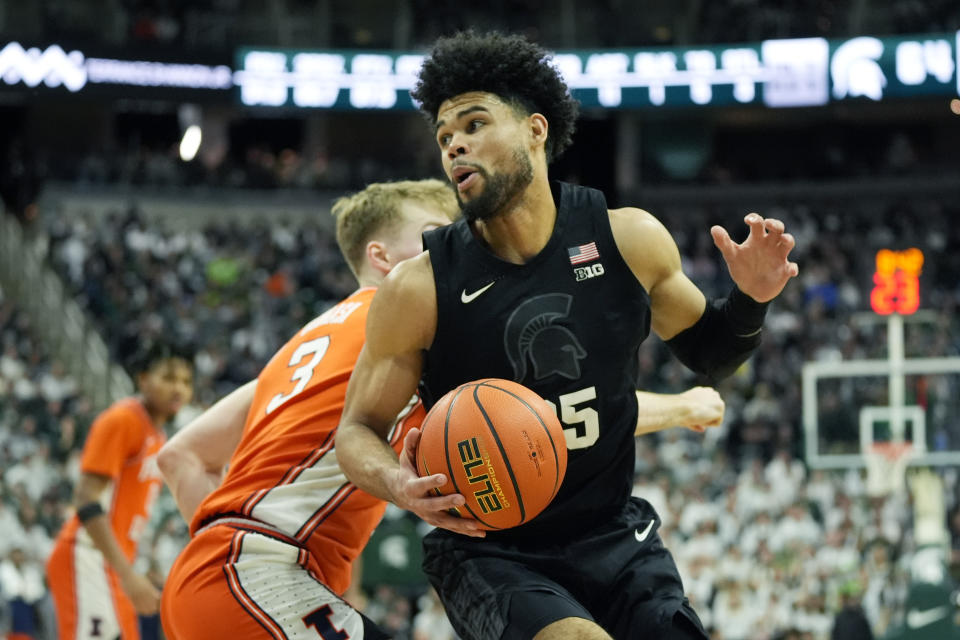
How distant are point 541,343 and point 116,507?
3583 mm

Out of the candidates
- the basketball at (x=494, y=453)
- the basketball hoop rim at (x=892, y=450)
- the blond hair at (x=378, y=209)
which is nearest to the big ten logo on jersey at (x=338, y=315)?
the blond hair at (x=378, y=209)

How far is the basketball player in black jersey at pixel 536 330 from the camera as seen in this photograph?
3.54 m

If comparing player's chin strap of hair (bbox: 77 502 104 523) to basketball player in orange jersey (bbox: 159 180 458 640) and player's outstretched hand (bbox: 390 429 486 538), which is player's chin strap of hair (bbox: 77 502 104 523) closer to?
basketball player in orange jersey (bbox: 159 180 458 640)

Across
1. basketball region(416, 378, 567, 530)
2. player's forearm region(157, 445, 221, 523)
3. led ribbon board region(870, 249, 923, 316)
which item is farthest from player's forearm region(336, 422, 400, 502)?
led ribbon board region(870, 249, 923, 316)

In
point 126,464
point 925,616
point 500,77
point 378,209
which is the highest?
point 500,77

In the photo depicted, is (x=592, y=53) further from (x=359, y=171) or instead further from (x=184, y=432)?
(x=184, y=432)

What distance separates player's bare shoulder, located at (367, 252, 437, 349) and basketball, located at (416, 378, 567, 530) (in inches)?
12.2

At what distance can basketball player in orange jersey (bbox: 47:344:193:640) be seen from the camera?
19.3 ft

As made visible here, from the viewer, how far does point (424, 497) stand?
3.22 metres

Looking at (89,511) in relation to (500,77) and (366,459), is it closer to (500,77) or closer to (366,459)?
(366,459)

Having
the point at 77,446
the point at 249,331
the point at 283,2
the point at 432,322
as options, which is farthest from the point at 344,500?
the point at 283,2

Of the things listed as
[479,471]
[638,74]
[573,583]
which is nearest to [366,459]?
[479,471]

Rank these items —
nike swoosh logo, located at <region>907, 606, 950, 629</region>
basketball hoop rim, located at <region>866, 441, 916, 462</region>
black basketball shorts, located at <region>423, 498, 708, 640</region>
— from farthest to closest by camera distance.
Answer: basketball hoop rim, located at <region>866, 441, 916, 462</region> → nike swoosh logo, located at <region>907, 606, 950, 629</region> → black basketball shorts, located at <region>423, 498, 708, 640</region>

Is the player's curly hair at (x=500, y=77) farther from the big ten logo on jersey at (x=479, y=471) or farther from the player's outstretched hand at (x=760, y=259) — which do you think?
the big ten logo on jersey at (x=479, y=471)
